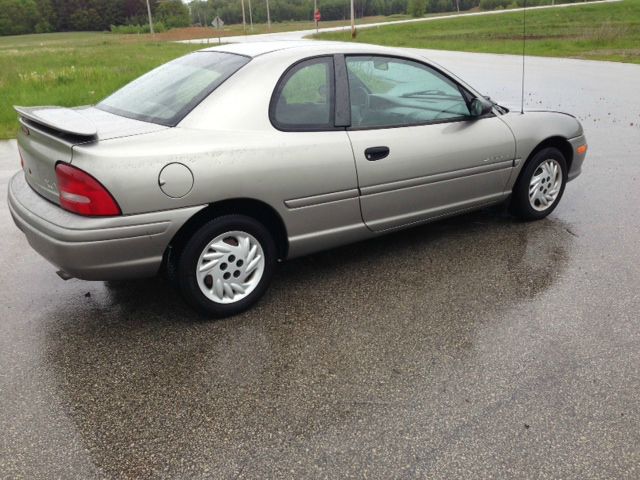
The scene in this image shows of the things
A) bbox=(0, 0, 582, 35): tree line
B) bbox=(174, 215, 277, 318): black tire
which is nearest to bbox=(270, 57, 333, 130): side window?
bbox=(174, 215, 277, 318): black tire

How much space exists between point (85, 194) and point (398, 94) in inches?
89.7

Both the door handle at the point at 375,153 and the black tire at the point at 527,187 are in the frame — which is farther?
the black tire at the point at 527,187

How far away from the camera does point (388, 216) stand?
13.8 ft

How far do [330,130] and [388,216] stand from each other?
2.51ft

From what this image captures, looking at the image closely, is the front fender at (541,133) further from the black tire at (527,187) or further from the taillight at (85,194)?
the taillight at (85,194)

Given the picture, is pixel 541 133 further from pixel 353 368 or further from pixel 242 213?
pixel 353 368

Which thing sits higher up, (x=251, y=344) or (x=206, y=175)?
(x=206, y=175)

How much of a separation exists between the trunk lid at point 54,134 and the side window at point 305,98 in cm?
73

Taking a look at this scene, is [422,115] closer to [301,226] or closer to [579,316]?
[301,226]

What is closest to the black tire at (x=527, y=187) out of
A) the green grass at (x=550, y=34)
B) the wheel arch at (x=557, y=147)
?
the wheel arch at (x=557, y=147)

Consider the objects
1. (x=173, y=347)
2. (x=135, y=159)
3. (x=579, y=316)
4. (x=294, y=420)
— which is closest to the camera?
(x=294, y=420)

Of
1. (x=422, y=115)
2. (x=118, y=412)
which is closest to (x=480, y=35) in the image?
(x=422, y=115)

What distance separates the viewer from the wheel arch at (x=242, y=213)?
3438 millimetres

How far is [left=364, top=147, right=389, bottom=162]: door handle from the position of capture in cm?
394
